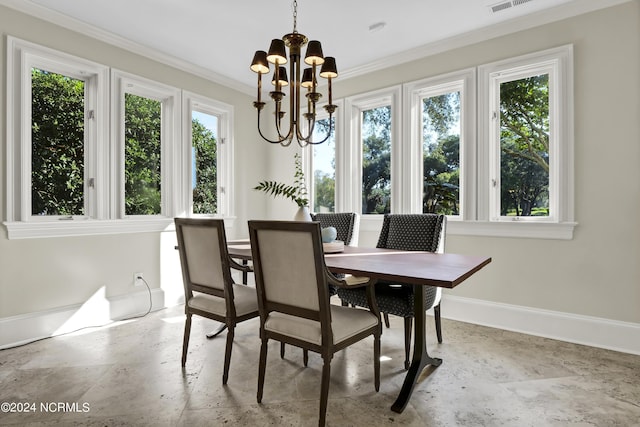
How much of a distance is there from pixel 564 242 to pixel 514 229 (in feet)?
1.17

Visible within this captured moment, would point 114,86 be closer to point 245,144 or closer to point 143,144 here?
point 143,144

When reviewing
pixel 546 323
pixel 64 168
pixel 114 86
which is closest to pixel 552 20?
pixel 546 323

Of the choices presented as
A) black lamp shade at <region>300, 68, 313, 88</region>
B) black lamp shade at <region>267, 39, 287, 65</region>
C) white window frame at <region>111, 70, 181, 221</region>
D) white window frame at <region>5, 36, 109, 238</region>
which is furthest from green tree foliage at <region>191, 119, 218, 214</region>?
black lamp shade at <region>267, 39, 287, 65</region>

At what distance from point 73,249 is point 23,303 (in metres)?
0.51

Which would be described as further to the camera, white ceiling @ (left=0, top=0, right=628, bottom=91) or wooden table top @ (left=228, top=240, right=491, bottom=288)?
white ceiling @ (left=0, top=0, right=628, bottom=91)

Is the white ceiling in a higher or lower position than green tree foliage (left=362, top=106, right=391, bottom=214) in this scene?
higher

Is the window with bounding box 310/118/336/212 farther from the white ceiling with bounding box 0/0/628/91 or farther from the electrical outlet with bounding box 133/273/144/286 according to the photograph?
the electrical outlet with bounding box 133/273/144/286

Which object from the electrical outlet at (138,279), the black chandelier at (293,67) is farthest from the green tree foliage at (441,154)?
the electrical outlet at (138,279)

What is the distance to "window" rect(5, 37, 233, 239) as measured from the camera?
2641 millimetres

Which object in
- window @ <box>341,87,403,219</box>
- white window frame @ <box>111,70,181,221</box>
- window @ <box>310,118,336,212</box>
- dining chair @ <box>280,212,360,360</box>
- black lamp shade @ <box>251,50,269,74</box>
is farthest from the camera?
window @ <box>310,118,336,212</box>

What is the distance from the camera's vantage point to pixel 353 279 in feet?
5.78

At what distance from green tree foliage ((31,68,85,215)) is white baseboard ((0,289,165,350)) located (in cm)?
80

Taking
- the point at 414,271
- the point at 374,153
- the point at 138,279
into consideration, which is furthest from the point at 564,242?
the point at 138,279

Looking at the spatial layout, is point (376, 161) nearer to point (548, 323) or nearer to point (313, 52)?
point (313, 52)
